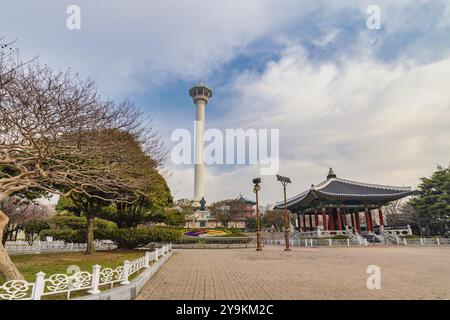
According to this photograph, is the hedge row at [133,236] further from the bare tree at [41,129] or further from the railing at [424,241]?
the railing at [424,241]

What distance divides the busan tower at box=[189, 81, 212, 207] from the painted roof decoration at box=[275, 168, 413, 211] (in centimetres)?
2280

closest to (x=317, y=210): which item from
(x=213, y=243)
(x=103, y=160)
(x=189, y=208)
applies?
(x=213, y=243)

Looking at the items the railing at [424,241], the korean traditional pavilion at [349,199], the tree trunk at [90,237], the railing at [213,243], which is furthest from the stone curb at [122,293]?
the railing at [424,241]

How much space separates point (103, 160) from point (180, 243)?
19250 millimetres

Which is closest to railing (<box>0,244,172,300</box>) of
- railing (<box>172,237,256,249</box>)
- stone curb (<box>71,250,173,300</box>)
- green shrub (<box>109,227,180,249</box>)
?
stone curb (<box>71,250,173,300</box>)

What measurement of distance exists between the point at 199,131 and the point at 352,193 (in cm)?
3318

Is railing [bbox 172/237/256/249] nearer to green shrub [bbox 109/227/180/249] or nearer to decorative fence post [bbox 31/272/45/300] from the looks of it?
green shrub [bbox 109/227/180/249]

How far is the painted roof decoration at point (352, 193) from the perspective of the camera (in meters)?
31.5

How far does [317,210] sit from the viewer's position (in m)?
34.3

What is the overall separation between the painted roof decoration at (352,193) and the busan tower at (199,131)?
74.8 feet

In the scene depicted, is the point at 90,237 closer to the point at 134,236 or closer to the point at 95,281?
the point at 134,236

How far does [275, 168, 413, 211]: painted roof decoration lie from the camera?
103 ft
